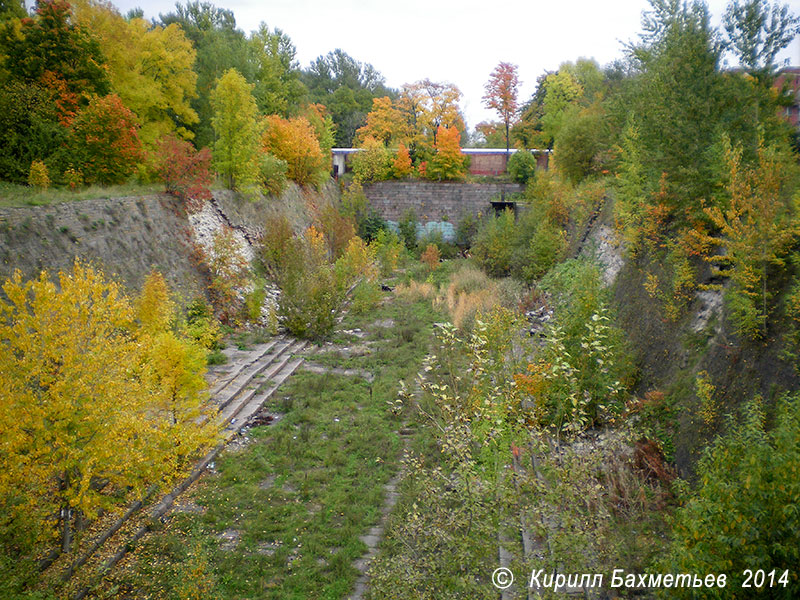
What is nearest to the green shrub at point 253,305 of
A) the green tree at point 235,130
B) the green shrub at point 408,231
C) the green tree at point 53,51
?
the green tree at point 235,130

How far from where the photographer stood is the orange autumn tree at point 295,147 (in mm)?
21047

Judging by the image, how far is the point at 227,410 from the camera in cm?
848

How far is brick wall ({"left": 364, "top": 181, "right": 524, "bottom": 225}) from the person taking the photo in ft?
87.1

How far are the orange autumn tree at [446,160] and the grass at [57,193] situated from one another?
1719cm

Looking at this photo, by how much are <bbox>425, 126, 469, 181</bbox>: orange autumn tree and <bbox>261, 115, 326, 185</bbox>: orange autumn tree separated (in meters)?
6.86

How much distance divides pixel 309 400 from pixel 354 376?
1.55 meters

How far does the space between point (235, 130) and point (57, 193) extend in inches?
284

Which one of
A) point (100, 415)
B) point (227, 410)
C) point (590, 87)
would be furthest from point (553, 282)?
point (590, 87)

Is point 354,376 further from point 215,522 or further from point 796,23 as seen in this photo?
point 796,23

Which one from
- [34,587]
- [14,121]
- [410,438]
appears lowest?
[410,438]

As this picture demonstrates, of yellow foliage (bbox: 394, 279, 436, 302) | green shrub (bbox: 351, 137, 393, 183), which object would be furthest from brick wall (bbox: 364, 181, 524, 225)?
yellow foliage (bbox: 394, 279, 436, 302)

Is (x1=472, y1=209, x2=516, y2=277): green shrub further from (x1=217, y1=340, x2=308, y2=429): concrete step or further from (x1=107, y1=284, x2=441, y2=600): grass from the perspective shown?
(x1=107, y1=284, x2=441, y2=600): grass

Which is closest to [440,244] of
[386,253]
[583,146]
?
[386,253]

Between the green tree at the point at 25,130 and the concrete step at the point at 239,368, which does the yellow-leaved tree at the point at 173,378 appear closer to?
the concrete step at the point at 239,368
